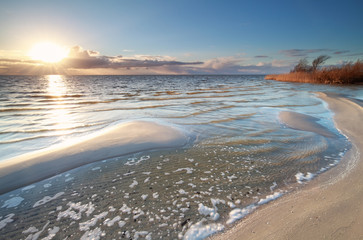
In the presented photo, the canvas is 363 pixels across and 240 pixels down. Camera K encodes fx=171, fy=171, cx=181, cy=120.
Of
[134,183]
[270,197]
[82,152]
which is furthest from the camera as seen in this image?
[82,152]

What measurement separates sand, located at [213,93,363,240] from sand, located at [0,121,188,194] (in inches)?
111

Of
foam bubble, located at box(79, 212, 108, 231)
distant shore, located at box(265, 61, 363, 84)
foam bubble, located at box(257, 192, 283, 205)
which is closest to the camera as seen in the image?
foam bubble, located at box(79, 212, 108, 231)

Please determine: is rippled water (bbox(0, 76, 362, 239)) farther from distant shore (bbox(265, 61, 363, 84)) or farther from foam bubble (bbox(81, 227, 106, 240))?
distant shore (bbox(265, 61, 363, 84))

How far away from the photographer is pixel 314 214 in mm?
2146

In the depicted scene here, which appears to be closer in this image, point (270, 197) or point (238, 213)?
point (238, 213)

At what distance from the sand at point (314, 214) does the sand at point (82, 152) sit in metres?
2.81

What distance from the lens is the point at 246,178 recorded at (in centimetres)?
301

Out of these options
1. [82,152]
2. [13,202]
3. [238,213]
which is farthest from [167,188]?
[82,152]

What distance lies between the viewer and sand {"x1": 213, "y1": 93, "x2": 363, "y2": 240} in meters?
1.89

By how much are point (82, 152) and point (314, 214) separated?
4.67 m

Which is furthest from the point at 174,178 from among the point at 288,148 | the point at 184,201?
the point at 288,148

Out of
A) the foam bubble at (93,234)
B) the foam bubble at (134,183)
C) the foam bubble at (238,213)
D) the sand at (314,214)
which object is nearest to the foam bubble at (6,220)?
the foam bubble at (93,234)

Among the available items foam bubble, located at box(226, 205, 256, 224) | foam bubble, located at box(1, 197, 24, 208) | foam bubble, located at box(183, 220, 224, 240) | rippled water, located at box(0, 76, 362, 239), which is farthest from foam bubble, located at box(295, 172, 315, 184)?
foam bubble, located at box(1, 197, 24, 208)

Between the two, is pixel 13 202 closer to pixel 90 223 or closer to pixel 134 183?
pixel 90 223
